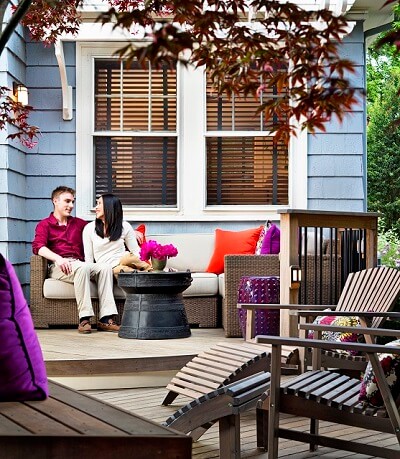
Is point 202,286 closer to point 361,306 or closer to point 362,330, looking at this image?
point 361,306

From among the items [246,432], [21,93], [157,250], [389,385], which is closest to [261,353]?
[246,432]

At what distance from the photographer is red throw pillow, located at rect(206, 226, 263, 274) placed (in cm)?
772

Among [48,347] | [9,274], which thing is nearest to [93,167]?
[48,347]

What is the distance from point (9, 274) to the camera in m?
2.37

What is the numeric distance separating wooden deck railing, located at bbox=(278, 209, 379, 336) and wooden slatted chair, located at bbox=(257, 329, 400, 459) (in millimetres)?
1918

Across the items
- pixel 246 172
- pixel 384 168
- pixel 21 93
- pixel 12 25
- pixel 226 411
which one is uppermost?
pixel 21 93

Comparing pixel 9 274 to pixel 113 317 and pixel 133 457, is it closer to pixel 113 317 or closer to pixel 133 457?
pixel 133 457

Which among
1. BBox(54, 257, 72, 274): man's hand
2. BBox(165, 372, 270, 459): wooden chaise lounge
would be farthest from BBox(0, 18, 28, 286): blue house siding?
BBox(165, 372, 270, 459): wooden chaise lounge

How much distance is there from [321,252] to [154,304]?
1.21 m

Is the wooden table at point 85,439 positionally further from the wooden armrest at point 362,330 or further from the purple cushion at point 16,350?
the wooden armrest at point 362,330

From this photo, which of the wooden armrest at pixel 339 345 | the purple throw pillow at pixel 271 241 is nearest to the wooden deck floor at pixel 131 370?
the purple throw pillow at pixel 271 241

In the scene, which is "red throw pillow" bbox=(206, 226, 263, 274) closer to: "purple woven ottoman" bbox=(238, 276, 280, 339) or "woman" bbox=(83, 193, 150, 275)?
"woman" bbox=(83, 193, 150, 275)

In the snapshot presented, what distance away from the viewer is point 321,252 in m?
6.20

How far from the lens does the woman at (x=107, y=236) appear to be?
23.6 ft
